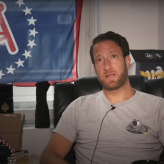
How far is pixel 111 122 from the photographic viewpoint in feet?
4.72

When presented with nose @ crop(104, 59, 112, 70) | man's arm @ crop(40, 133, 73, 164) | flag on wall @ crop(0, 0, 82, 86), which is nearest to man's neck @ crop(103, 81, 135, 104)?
nose @ crop(104, 59, 112, 70)

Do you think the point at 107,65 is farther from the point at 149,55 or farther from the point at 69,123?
the point at 149,55

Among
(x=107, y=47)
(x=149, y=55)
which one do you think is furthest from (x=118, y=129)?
(x=149, y=55)

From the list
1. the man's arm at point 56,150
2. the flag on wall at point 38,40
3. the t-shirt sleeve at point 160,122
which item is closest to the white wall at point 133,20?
the flag on wall at point 38,40

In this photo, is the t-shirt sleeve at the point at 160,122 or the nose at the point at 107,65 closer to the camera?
the t-shirt sleeve at the point at 160,122

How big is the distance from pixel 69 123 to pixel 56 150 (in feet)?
0.54

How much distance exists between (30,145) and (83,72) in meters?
0.86

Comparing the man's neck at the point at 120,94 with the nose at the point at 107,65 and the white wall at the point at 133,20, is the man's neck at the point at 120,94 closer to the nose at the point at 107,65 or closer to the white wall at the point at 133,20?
the nose at the point at 107,65

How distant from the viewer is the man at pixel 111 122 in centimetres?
138

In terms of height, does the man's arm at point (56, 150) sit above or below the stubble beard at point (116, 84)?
below

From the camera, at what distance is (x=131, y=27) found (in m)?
2.46

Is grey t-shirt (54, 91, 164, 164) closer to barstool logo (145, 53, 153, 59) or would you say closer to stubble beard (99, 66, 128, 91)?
stubble beard (99, 66, 128, 91)

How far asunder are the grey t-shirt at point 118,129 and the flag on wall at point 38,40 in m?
0.96

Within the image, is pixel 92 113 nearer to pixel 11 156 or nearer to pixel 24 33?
pixel 11 156
